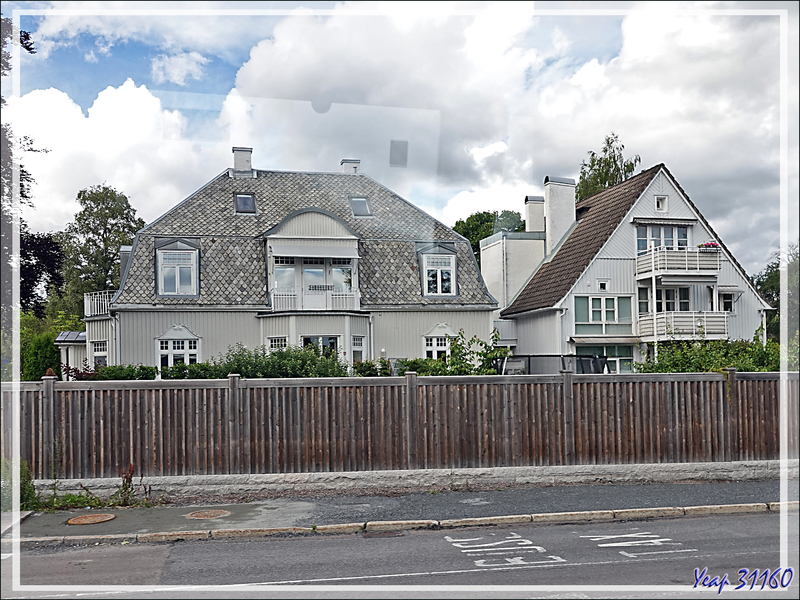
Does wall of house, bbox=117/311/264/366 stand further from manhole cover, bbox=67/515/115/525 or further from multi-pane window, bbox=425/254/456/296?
manhole cover, bbox=67/515/115/525

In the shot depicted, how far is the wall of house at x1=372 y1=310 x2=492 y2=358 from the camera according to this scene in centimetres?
2583

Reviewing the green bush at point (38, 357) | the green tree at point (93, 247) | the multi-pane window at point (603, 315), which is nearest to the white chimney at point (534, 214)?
the multi-pane window at point (603, 315)

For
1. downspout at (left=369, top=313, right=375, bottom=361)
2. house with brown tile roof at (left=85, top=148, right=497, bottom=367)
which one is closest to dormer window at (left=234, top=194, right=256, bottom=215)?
house with brown tile roof at (left=85, top=148, right=497, bottom=367)

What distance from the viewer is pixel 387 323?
2591cm

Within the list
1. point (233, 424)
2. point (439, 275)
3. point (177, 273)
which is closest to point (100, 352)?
point (177, 273)

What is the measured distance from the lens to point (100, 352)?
82.9 ft

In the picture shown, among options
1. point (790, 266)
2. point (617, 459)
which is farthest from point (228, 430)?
point (790, 266)

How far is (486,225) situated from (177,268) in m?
19.1

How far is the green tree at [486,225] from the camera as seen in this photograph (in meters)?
32.9

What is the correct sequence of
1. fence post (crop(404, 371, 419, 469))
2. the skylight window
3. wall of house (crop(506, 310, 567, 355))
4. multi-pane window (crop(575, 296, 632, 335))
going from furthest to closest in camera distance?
multi-pane window (crop(575, 296, 632, 335))
wall of house (crop(506, 310, 567, 355))
the skylight window
fence post (crop(404, 371, 419, 469))

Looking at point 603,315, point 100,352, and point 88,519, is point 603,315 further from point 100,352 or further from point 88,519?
point 88,519

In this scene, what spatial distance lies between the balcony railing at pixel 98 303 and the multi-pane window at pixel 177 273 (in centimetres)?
239

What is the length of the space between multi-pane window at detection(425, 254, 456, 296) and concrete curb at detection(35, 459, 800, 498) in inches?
573

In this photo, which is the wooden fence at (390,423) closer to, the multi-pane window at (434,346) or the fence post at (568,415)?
the fence post at (568,415)
